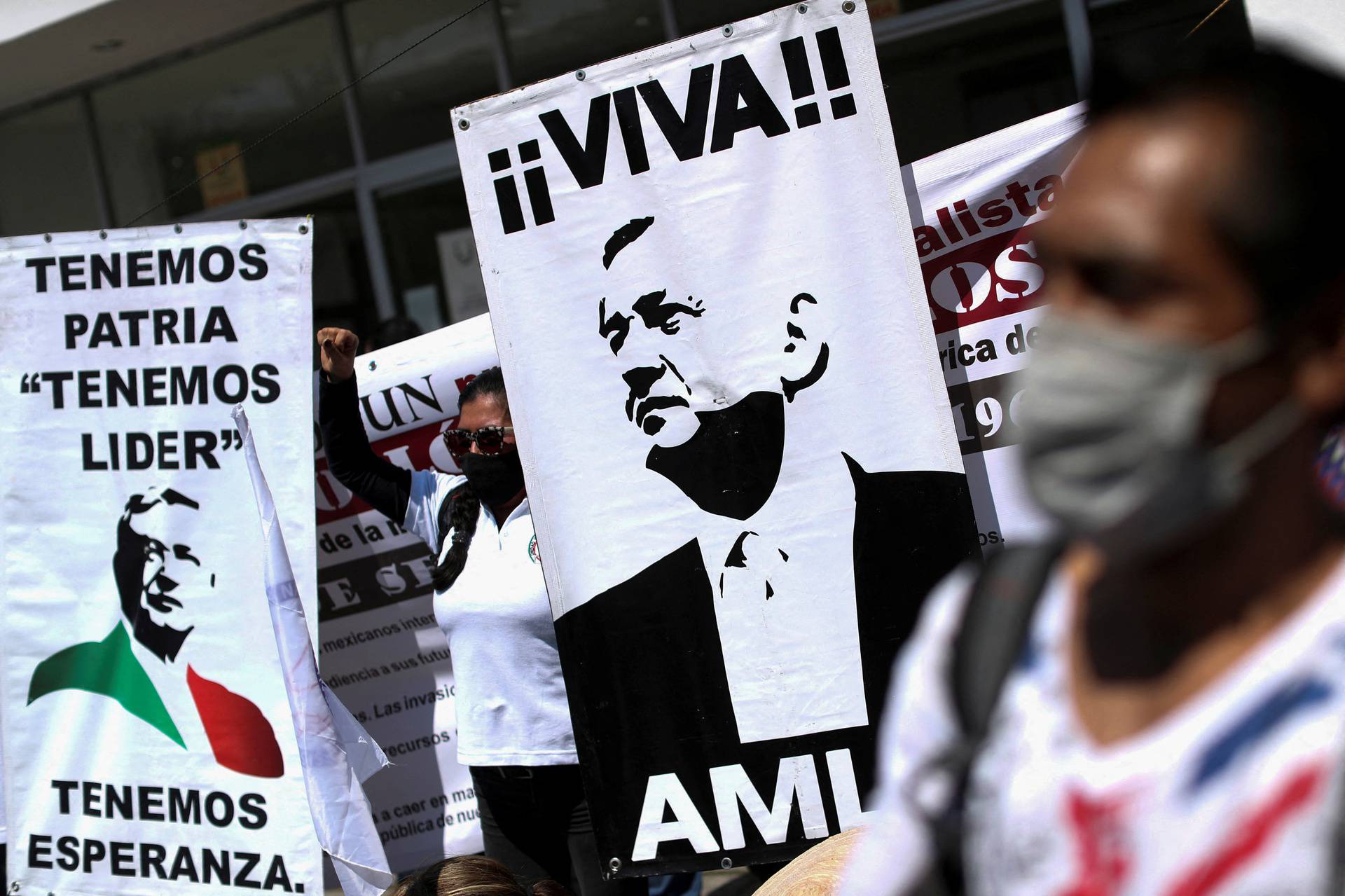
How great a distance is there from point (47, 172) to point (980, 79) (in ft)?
19.4

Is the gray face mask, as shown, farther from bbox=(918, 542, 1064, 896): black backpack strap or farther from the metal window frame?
the metal window frame

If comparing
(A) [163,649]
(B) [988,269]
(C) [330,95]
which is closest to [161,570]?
(A) [163,649]

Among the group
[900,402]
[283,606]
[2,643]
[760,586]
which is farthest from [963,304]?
[2,643]

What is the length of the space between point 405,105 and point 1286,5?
4.92 m

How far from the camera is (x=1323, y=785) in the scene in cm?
70

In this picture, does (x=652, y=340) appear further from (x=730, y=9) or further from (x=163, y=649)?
(x=730, y=9)

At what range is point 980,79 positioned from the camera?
6.06 m

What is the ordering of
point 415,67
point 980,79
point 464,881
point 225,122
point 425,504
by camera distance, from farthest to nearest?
point 225,122
point 415,67
point 980,79
point 425,504
point 464,881

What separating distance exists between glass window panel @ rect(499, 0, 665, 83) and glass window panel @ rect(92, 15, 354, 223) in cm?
117

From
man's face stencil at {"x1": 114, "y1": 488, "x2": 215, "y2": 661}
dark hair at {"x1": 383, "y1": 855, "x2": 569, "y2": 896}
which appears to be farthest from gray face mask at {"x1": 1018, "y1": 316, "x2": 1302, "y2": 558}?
man's face stencil at {"x1": 114, "y1": 488, "x2": 215, "y2": 661}

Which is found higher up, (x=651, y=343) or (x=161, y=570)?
(x=651, y=343)

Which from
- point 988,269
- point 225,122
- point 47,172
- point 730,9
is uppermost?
point 47,172

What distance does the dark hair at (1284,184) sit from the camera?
29.5 inches

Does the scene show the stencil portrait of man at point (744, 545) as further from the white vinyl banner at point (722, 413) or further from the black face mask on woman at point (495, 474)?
the black face mask on woman at point (495, 474)
